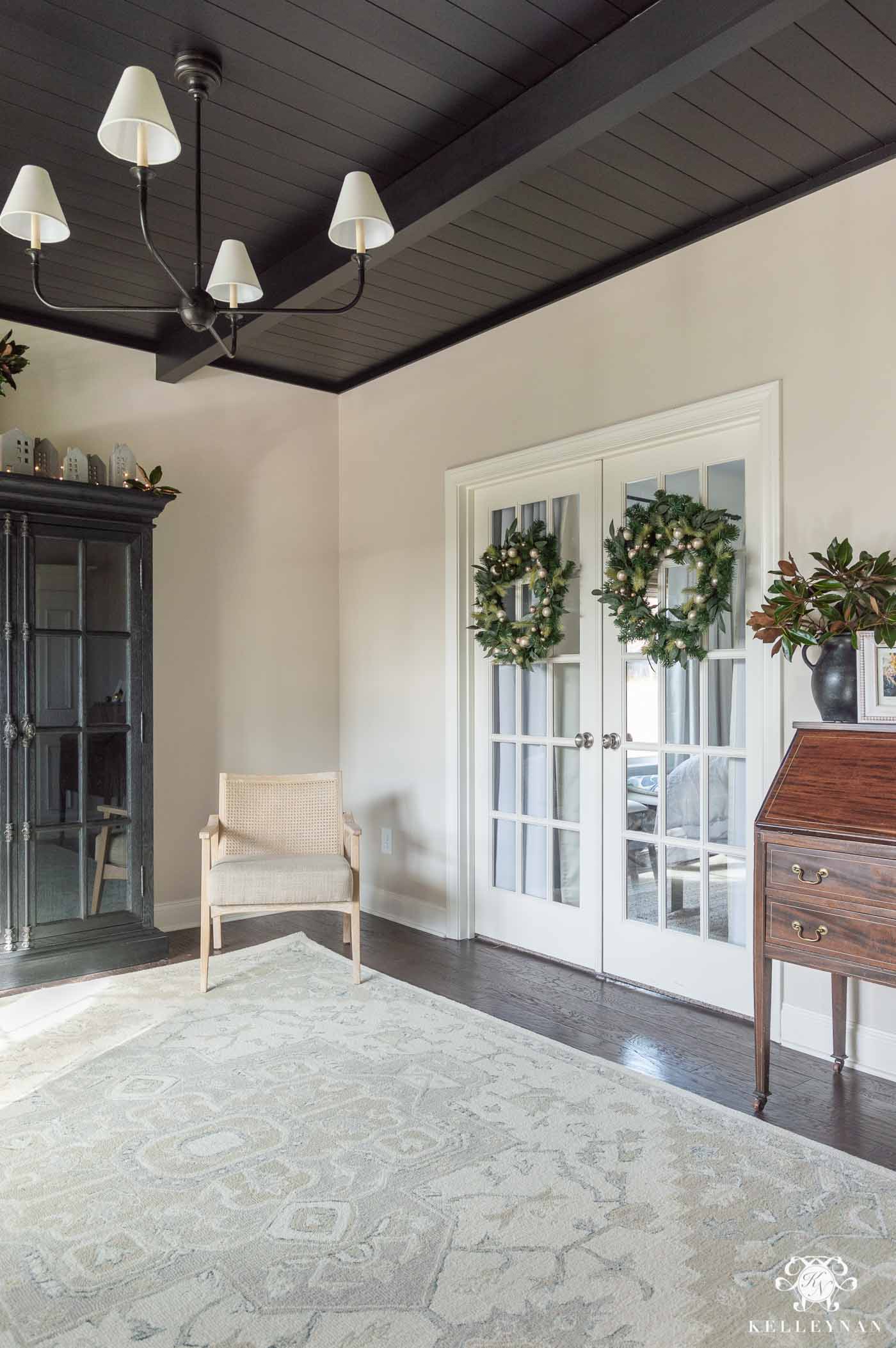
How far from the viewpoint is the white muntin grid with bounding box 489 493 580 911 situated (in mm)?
3949

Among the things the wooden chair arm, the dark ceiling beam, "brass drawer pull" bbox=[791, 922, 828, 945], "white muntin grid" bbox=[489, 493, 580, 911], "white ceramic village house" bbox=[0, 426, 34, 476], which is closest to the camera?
the dark ceiling beam

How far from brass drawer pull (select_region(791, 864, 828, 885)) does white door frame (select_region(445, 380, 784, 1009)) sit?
27.2 inches

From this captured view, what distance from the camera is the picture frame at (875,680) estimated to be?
8.31 ft

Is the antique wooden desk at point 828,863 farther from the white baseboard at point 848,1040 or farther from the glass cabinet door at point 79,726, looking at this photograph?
the glass cabinet door at point 79,726

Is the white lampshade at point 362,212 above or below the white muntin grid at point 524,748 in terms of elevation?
above

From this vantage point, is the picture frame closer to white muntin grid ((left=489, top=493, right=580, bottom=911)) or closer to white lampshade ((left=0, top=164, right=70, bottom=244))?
white muntin grid ((left=489, top=493, right=580, bottom=911))

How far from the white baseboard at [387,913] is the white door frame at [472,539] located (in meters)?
0.11

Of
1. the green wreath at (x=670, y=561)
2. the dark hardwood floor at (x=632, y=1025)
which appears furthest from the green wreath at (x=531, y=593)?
the dark hardwood floor at (x=632, y=1025)

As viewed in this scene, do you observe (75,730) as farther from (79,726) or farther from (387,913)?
(387,913)

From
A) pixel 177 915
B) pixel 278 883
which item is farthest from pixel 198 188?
pixel 177 915

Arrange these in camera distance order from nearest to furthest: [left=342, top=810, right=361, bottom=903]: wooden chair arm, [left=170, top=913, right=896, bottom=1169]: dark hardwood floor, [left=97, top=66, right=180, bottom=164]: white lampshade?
[left=97, top=66, right=180, bottom=164]: white lampshade
[left=170, top=913, right=896, bottom=1169]: dark hardwood floor
[left=342, top=810, right=361, bottom=903]: wooden chair arm

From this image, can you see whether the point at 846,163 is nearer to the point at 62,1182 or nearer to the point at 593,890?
the point at 593,890

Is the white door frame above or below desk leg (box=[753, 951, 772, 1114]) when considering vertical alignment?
above

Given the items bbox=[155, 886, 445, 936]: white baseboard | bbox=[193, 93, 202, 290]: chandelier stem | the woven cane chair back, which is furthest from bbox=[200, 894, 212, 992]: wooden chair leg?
bbox=[193, 93, 202, 290]: chandelier stem
